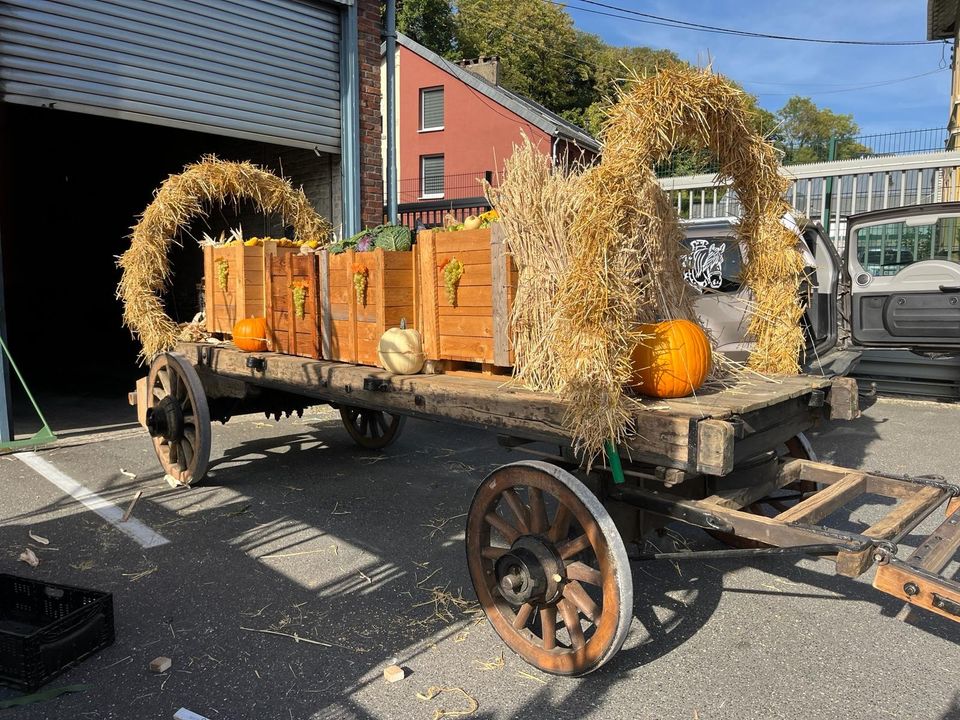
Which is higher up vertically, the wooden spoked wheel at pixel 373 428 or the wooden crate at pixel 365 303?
the wooden crate at pixel 365 303

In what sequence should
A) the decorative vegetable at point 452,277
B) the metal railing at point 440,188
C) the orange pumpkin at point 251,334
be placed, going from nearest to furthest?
the decorative vegetable at point 452,277 < the orange pumpkin at point 251,334 < the metal railing at point 440,188

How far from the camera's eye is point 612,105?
2.79 meters

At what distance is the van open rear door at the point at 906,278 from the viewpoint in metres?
A: 7.30

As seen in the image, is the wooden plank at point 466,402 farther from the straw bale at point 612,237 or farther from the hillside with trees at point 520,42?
the hillside with trees at point 520,42

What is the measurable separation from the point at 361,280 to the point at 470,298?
0.85 metres

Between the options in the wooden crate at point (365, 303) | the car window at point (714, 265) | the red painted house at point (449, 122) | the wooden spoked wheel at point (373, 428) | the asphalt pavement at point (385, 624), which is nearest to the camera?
the asphalt pavement at point (385, 624)

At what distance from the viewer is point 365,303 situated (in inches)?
161

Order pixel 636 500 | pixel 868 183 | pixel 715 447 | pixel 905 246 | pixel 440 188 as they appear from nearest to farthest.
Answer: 1. pixel 715 447
2. pixel 636 500
3. pixel 905 246
4. pixel 868 183
5. pixel 440 188

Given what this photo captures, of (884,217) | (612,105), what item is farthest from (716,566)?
(884,217)

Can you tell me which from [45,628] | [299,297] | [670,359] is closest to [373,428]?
[299,297]

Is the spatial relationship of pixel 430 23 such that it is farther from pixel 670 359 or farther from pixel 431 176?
pixel 670 359

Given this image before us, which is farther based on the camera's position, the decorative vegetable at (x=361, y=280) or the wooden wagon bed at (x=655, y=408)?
the decorative vegetable at (x=361, y=280)

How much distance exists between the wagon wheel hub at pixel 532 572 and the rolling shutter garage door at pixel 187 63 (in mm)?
6459

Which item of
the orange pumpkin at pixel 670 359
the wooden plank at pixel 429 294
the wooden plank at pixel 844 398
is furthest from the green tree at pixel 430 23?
the orange pumpkin at pixel 670 359
